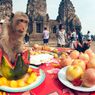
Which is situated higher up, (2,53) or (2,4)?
(2,4)

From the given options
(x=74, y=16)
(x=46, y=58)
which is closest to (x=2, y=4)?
(x=74, y=16)

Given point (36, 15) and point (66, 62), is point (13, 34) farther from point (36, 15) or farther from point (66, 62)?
point (36, 15)

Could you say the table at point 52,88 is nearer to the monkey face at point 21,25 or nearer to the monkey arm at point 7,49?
the monkey arm at point 7,49

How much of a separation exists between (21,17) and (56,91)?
0.92 m

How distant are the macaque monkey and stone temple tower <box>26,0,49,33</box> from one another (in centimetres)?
3664

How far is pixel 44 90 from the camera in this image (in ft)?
10.3

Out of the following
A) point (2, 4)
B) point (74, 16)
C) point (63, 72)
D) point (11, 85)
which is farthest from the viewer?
point (74, 16)

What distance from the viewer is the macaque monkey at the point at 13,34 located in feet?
10.4

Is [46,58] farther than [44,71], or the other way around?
[46,58]

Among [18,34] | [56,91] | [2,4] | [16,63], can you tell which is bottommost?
[56,91]

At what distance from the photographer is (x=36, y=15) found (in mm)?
40812

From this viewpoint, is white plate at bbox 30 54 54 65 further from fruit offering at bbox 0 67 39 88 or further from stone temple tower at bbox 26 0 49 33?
stone temple tower at bbox 26 0 49 33

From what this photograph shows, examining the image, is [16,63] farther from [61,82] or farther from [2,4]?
[2,4]

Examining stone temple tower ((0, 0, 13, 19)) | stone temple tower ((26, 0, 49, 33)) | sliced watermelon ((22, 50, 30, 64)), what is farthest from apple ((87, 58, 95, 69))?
stone temple tower ((26, 0, 49, 33))
